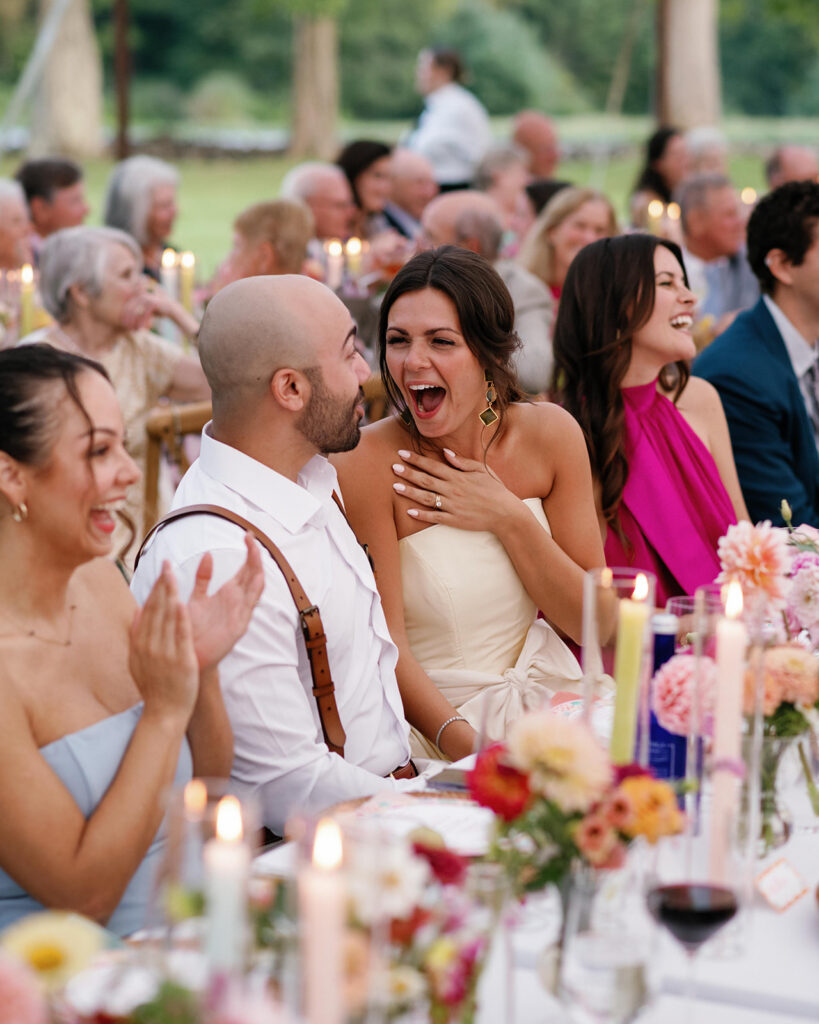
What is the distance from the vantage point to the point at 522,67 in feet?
79.4

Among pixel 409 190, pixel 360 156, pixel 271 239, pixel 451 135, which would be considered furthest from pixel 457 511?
pixel 451 135

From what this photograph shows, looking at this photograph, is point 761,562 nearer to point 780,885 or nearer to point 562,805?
point 780,885

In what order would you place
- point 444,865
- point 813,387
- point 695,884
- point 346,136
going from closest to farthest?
1. point 444,865
2. point 695,884
3. point 813,387
4. point 346,136

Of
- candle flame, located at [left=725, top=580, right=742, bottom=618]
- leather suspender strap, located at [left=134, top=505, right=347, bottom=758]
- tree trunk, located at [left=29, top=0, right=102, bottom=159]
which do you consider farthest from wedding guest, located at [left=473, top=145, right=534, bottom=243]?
tree trunk, located at [left=29, top=0, right=102, bottom=159]

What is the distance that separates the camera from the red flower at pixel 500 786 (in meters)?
1.39

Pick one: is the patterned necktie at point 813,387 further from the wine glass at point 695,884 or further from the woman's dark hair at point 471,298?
the wine glass at point 695,884

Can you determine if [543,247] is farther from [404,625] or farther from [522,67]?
[522,67]

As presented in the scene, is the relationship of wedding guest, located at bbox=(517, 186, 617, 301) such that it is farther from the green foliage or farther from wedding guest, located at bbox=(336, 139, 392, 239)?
the green foliage

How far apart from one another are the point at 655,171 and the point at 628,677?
Answer: 9.28m

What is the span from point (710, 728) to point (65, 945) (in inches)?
34.6

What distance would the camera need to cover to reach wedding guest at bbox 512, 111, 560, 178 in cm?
1157

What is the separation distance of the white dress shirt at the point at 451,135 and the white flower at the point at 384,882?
9.99 m

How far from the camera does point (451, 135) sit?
427 inches

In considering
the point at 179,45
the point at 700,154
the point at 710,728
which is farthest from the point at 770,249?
the point at 179,45
